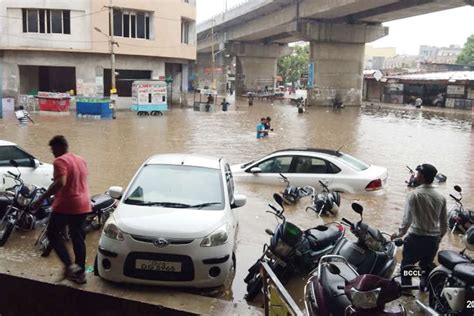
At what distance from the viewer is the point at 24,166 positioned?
8.96 meters

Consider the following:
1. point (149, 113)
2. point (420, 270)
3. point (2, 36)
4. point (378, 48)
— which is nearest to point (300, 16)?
point (149, 113)

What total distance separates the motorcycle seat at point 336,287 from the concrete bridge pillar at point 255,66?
204ft

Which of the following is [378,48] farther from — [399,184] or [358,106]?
[399,184]

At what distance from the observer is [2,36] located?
115 ft

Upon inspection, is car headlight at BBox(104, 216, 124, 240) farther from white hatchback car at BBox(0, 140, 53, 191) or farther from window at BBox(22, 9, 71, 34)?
window at BBox(22, 9, 71, 34)

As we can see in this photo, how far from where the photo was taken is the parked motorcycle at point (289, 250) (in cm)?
543

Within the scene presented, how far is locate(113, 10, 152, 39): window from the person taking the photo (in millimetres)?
37625

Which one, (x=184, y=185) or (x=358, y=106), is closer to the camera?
(x=184, y=185)

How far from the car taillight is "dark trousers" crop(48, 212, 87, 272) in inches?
261

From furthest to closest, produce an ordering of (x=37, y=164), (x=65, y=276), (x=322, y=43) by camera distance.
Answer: (x=322, y=43)
(x=37, y=164)
(x=65, y=276)

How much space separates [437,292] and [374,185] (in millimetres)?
5678

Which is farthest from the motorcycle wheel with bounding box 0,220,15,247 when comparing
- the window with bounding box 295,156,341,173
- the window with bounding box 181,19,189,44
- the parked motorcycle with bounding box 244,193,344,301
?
the window with bounding box 181,19,189,44

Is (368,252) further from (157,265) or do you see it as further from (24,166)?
(24,166)

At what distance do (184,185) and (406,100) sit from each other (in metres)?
53.7
